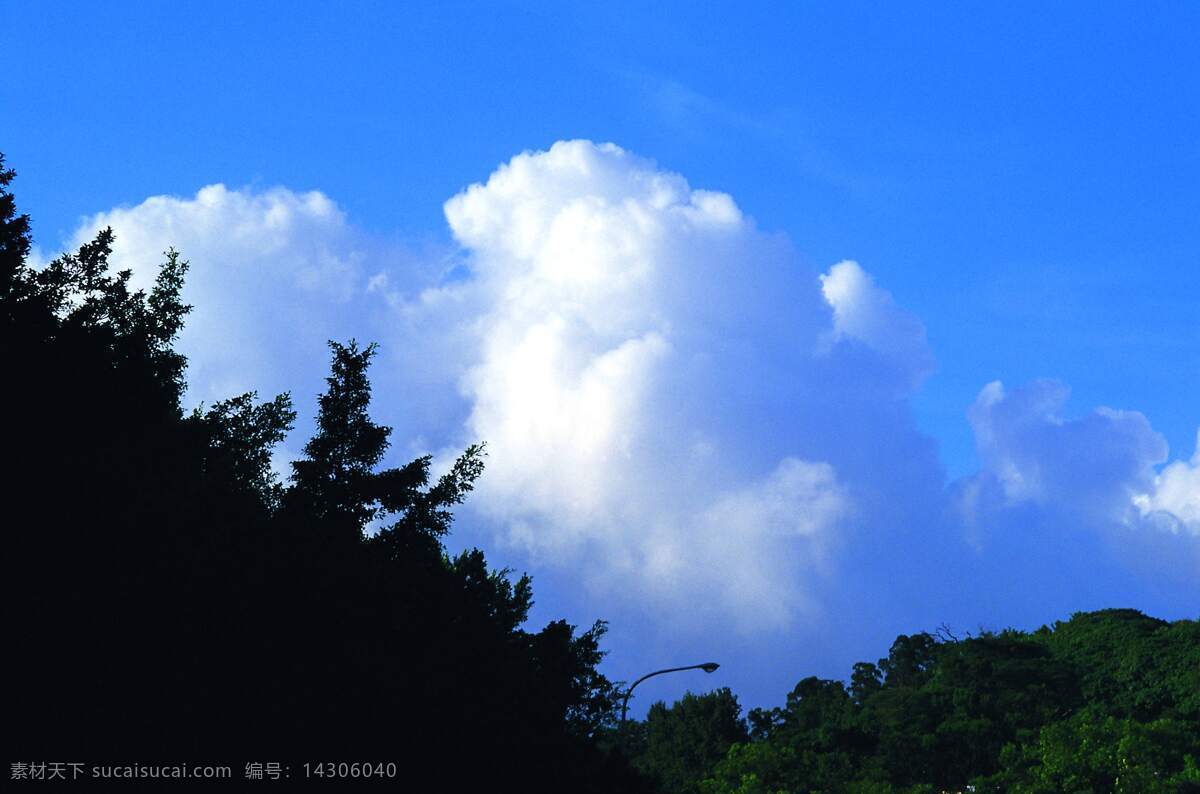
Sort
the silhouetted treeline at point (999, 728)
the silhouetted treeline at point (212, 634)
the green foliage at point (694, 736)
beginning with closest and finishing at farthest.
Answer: the silhouetted treeline at point (212, 634) < the silhouetted treeline at point (999, 728) < the green foliage at point (694, 736)

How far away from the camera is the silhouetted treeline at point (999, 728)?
208 feet

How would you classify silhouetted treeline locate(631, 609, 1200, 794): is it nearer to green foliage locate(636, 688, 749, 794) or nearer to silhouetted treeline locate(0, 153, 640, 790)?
green foliage locate(636, 688, 749, 794)

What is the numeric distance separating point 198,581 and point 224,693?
8.05 ft

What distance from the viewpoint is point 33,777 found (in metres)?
16.2

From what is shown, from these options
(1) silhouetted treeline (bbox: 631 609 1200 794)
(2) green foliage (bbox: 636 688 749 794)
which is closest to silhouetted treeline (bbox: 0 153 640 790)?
(1) silhouetted treeline (bbox: 631 609 1200 794)

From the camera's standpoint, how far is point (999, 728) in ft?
267

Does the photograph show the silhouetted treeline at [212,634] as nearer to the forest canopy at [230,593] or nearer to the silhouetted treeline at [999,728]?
the forest canopy at [230,593]

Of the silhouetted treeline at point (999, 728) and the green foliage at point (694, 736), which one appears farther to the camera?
the green foliage at point (694, 736)

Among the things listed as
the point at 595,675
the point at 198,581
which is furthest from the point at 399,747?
the point at 595,675

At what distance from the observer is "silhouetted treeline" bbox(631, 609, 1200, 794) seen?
63.4 meters

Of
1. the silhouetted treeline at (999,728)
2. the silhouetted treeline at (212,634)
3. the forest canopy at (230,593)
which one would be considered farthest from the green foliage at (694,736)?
the silhouetted treeline at (212,634)

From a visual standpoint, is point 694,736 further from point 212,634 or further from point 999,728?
point 212,634

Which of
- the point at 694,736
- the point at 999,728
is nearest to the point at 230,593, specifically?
the point at 999,728

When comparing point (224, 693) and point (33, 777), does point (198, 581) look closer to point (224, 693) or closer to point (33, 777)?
point (224, 693)
